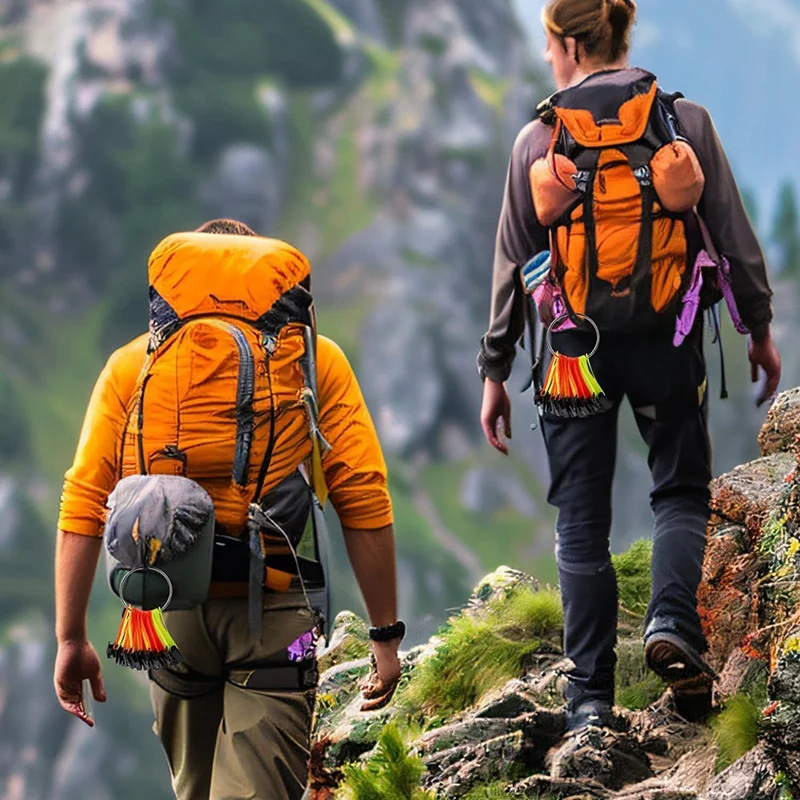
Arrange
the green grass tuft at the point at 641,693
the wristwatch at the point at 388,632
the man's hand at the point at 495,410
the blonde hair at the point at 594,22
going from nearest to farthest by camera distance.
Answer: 1. the wristwatch at the point at 388,632
2. the blonde hair at the point at 594,22
3. the man's hand at the point at 495,410
4. the green grass tuft at the point at 641,693

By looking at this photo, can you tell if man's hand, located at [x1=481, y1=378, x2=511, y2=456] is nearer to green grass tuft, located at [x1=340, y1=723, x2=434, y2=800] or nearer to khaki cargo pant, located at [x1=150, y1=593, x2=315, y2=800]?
green grass tuft, located at [x1=340, y1=723, x2=434, y2=800]

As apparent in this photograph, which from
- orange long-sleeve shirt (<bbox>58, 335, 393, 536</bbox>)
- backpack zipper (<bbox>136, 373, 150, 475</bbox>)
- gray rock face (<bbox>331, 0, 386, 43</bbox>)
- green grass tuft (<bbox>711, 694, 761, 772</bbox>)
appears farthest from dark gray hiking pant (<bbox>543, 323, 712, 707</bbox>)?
gray rock face (<bbox>331, 0, 386, 43</bbox>)

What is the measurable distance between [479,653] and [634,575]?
927 mm

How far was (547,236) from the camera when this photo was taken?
5375 mm

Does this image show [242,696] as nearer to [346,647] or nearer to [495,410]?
[495,410]

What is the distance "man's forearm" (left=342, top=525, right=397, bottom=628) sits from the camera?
177 inches

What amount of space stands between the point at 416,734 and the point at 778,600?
1.80m

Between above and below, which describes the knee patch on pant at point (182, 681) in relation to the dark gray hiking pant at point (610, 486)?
below

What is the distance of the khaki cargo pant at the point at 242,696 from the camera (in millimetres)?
4234

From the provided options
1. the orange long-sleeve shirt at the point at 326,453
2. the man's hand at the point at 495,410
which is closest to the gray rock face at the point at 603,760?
the man's hand at the point at 495,410

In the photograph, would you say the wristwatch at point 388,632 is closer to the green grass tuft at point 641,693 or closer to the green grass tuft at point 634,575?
the green grass tuft at point 641,693

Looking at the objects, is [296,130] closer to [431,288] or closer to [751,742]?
[431,288]

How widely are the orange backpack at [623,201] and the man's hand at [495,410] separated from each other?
1.77 ft

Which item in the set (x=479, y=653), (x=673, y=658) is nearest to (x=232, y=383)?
(x=673, y=658)
